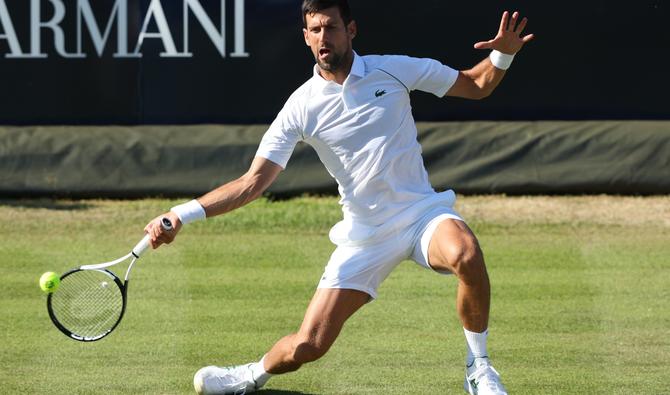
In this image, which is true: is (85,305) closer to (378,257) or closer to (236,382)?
(236,382)

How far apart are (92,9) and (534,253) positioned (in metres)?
4.51

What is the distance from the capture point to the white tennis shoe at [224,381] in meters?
6.48

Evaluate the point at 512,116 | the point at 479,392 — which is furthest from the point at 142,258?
the point at 479,392

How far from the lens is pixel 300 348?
6.21m

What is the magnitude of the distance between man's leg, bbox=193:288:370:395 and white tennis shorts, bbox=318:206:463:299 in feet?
0.15

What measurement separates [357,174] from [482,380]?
110 cm

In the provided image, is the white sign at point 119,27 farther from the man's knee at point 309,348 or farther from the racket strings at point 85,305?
the man's knee at point 309,348

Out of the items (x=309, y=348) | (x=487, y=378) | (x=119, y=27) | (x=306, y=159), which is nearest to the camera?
(x=487, y=378)

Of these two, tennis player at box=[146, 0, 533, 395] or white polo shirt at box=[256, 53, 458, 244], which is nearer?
tennis player at box=[146, 0, 533, 395]

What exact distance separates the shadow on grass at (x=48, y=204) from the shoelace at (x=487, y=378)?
6.38 metres

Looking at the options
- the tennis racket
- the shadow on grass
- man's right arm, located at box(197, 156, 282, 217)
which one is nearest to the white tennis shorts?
man's right arm, located at box(197, 156, 282, 217)

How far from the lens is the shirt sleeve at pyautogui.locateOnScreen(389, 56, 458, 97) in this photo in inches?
256

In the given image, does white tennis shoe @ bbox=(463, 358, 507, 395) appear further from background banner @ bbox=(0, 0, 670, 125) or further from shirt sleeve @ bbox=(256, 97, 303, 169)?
background banner @ bbox=(0, 0, 670, 125)

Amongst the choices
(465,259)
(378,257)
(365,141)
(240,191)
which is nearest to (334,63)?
(365,141)
